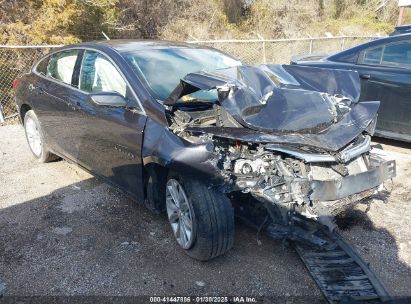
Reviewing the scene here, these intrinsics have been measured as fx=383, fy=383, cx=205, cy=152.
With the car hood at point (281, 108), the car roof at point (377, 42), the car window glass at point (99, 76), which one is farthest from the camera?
the car roof at point (377, 42)

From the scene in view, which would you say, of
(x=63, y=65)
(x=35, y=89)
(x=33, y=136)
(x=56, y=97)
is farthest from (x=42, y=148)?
(x=63, y=65)

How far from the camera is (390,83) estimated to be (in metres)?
5.03

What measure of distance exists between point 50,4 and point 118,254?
8570 millimetres

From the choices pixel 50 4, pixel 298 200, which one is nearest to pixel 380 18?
pixel 50 4

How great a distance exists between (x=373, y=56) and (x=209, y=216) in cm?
385

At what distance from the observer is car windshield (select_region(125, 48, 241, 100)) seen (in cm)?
339

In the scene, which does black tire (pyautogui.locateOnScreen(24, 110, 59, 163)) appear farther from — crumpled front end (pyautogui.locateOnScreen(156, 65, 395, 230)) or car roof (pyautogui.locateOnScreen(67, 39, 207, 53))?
crumpled front end (pyautogui.locateOnScreen(156, 65, 395, 230))

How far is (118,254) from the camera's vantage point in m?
3.22

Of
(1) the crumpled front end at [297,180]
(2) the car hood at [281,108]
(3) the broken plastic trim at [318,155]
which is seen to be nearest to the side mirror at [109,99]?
(2) the car hood at [281,108]

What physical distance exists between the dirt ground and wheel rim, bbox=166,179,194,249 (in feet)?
0.59

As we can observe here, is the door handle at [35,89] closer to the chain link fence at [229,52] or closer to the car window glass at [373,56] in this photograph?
the chain link fence at [229,52]

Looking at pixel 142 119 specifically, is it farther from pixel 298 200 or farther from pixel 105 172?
pixel 298 200

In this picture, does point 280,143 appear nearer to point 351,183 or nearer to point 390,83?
point 351,183

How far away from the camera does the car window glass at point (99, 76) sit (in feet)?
11.5
